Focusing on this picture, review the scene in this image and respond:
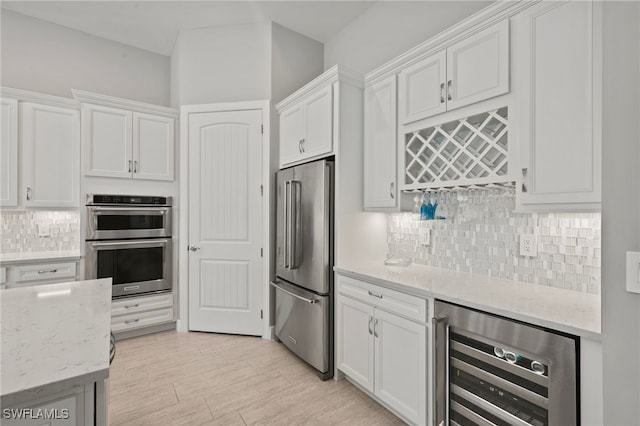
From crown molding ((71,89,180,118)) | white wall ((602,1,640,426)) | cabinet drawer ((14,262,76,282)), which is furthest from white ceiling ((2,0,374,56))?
white wall ((602,1,640,426))

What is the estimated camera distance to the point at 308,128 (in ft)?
9.71

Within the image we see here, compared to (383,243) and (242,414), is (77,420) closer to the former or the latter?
(242,414)

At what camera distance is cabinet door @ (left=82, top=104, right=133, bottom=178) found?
331cm

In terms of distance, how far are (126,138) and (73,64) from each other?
3.95ft

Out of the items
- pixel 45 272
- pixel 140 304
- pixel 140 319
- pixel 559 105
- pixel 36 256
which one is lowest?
pixel 140 319

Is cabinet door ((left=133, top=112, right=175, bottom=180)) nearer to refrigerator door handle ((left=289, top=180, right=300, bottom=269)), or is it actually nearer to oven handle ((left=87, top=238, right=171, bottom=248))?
oven handle ((left=87, top=238, right=171, bottom=248))

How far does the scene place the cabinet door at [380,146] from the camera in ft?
8.14

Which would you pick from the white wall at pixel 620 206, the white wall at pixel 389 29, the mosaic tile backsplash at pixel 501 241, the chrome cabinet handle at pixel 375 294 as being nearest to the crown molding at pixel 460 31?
the white wall at pixel 389 29

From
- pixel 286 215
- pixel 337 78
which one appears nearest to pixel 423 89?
pixel 337 78

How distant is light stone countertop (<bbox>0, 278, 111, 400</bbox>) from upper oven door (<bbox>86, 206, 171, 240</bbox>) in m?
1.69

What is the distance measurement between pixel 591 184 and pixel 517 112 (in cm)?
51

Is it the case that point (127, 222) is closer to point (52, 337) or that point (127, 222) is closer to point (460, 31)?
point (52, 337)

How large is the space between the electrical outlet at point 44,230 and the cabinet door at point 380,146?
3349 millimetres

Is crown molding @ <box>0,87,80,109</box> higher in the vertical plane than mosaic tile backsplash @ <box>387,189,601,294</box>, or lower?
higher
